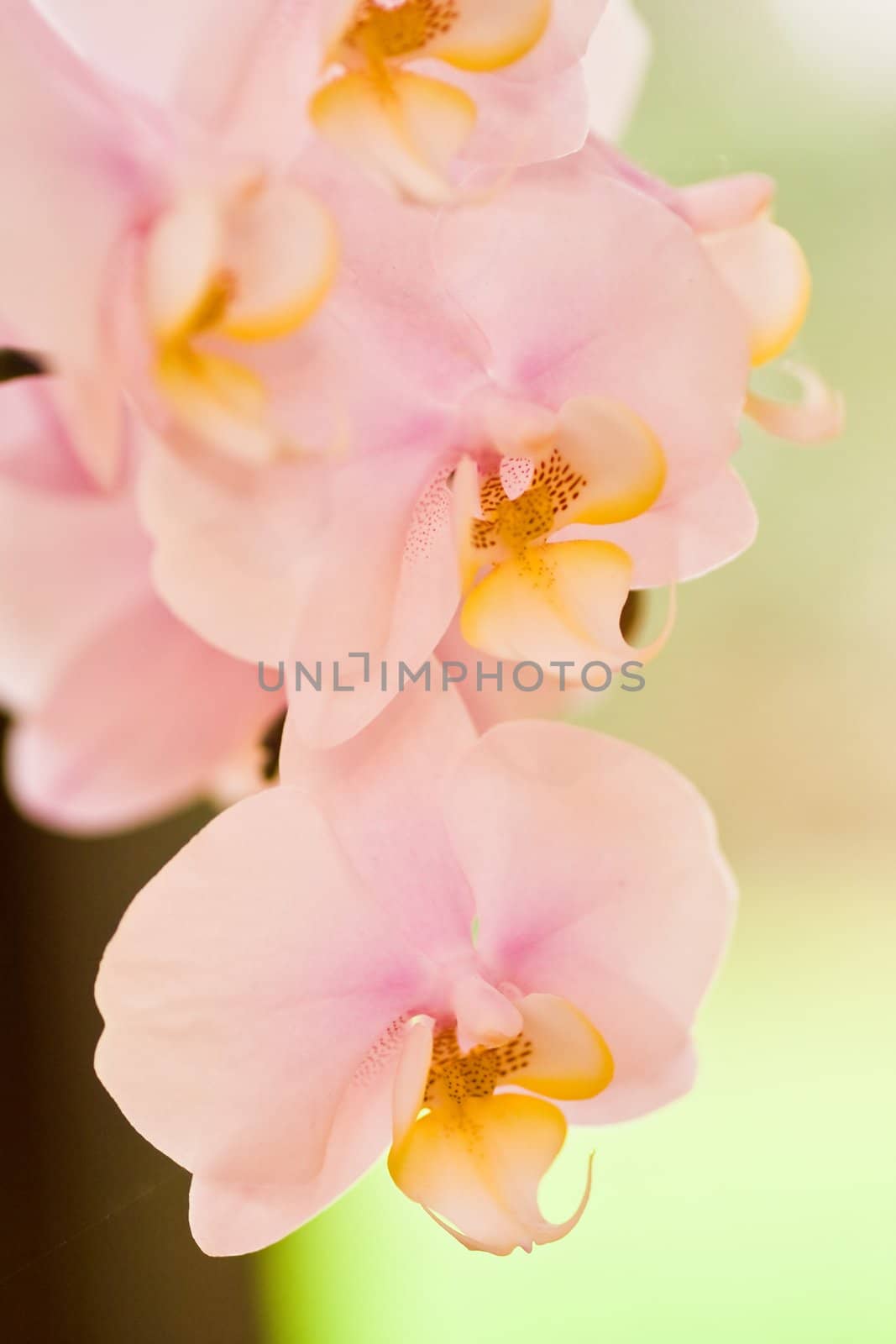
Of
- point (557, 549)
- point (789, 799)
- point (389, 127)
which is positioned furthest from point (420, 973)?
point (789, 799)

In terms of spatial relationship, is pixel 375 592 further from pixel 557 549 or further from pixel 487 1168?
pixel 487 1168

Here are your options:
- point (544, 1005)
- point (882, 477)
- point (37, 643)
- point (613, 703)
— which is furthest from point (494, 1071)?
point (882, 477)

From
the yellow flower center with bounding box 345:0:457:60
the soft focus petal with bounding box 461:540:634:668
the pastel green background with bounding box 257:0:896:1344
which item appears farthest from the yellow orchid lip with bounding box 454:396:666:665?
the pastel green background with bounding box 257:0:896:1344

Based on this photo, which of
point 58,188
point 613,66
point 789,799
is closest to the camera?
point 58,188

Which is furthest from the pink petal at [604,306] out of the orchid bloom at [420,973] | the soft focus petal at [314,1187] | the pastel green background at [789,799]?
the pastel green background at [789,799]

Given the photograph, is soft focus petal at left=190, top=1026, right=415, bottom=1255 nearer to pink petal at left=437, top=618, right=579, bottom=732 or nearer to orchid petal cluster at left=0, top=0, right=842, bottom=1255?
orchid petal cluster at left=0, top=0, right=842, bottom=1255

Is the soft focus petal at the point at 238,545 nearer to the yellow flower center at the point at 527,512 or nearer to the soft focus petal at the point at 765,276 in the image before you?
the yellow flower center at the point at 527,512
